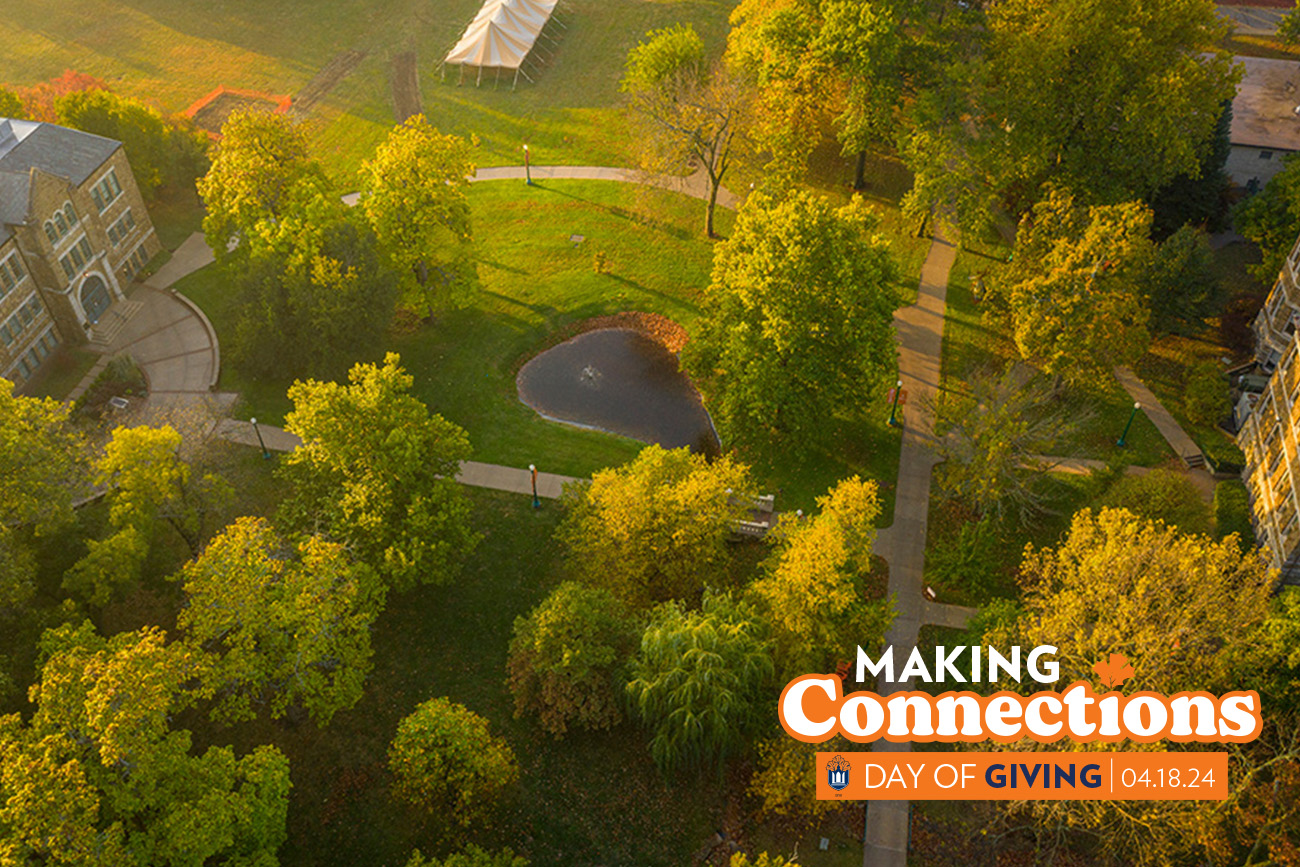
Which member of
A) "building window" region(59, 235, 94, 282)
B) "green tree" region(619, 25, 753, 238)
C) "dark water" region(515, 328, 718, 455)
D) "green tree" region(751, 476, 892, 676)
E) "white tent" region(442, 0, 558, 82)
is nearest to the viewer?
"green tree" region(751, 476, 892, 676)

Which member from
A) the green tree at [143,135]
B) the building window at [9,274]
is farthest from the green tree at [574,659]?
the green tree at [143,135]

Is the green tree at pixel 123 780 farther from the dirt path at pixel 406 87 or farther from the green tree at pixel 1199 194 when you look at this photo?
the green tree at pixel 1199 194

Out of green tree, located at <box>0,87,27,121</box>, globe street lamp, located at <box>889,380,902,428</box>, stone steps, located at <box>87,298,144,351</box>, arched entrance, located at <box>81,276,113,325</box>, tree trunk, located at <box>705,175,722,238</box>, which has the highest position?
green tree, located at <box>0,87,27,121</box>

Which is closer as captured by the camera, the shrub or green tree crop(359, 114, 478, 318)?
the shrub

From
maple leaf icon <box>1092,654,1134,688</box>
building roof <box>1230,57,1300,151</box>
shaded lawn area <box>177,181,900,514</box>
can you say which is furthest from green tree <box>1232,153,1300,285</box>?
maple leaf icon <box>1092,654,1134,688</box>

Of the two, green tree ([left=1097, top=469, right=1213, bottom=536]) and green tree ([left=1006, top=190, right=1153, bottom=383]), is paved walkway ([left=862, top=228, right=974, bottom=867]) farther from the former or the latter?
green tree ([left=1097, top=469, right=1213, bottom=536])

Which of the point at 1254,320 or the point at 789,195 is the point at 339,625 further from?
the point at 1254,320
